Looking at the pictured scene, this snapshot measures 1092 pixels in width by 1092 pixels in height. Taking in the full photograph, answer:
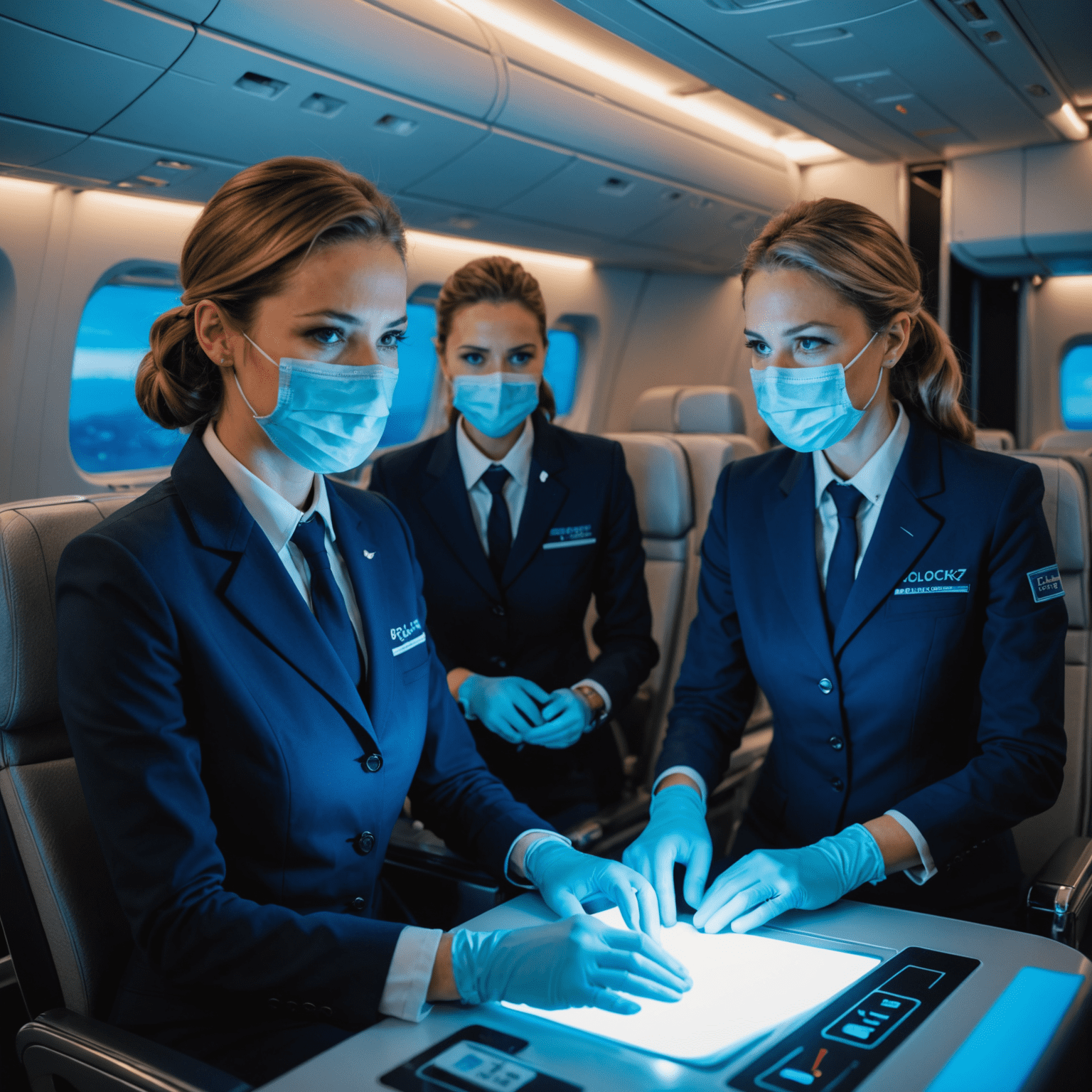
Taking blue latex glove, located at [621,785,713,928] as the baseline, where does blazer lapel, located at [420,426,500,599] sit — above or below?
above

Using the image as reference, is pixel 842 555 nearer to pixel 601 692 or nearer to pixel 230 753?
pixel 601 692

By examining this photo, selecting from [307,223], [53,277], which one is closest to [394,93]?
[53,277]

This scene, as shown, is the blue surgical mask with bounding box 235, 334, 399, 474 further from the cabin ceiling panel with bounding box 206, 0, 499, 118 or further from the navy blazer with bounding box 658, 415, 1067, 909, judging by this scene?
the cabin ceiling panel with bounding box 206, 0, 499, 118

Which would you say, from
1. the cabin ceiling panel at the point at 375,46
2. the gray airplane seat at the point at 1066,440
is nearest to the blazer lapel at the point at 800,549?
the cabin ceiling panel at the point at 375,46

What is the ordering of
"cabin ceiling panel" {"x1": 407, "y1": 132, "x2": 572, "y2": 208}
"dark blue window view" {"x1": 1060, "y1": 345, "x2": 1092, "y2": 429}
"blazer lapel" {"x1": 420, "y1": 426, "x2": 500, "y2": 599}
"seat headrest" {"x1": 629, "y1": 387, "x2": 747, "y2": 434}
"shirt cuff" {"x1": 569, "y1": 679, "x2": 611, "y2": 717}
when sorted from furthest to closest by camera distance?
"dark blue window view" {"x1": 1060, "y1": 345, "x2": 1092, "y2": 429} < "seat headrest" {"x1": 629, "y1": 387, "x2": 747, "y2": 434} < "cabin ceiling panel" {"x1": 407, "y1": 132, "x2": 572, "y2": 208} < "blazer lapel" {"x1": 420, "y1": 426, "x2": 500, "y2": 599} < "shirt cuff" {"x1": 569, "y1": 679, "x2": 611, "y2": 717}

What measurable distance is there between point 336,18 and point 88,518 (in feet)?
6.17

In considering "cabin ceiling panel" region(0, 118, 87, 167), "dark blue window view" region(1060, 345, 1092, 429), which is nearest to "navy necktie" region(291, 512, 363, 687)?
"cabin ceiling panel" region(0, 118, 87, 167)

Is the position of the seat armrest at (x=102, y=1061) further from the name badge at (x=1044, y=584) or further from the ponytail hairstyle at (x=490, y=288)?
the ponytail hairstyle at (x=490, y=288)

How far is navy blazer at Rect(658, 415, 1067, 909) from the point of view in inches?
66.7

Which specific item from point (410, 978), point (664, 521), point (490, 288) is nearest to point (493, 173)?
point (490, 288)

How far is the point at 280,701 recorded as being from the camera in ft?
4.69

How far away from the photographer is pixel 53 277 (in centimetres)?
353

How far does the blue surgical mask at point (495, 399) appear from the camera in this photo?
2658mm

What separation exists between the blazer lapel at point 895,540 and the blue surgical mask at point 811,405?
14cm
